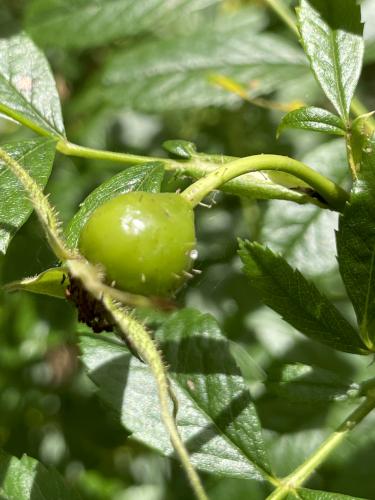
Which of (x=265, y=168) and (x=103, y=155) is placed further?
(x=103, y=155)

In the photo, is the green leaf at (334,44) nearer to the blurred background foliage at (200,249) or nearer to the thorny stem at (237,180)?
the thorny stem at (237,180)

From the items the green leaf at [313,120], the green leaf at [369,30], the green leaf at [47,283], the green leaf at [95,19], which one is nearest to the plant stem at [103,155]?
the green leaf at [313,120]

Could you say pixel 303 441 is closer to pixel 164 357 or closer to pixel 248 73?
pixel 164 357

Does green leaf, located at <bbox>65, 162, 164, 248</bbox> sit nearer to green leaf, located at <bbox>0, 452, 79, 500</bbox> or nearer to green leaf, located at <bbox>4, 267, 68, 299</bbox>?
green leaf, located at <bbox>4, 267, 68, 299</bbox>

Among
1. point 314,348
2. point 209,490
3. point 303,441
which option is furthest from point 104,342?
point 314,348

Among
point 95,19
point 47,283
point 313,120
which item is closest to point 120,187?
point 47,283

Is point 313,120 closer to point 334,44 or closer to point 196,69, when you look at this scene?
point 334,44
